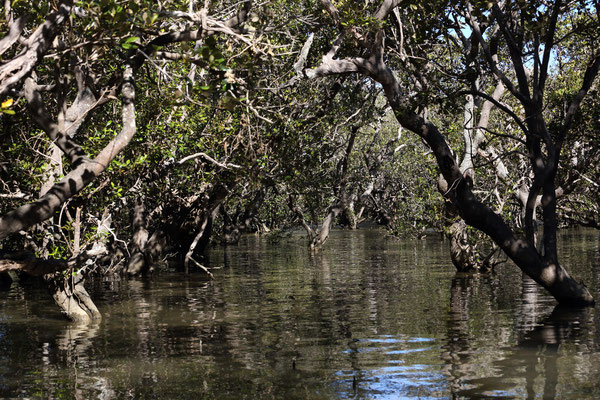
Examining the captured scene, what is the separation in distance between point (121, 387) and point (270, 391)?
6.45 feet

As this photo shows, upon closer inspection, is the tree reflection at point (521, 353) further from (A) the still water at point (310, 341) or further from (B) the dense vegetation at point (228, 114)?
(B) the dense vegetation at point (228, 114)

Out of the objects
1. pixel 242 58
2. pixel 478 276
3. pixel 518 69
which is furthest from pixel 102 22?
pixel 478 276

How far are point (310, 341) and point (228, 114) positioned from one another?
9210 mm

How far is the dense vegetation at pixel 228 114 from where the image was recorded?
29.6 ft

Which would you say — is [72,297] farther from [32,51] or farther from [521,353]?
[521,353]

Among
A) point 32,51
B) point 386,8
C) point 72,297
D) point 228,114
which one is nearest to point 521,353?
point 386,8

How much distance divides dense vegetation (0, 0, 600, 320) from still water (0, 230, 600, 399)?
4.64 feet

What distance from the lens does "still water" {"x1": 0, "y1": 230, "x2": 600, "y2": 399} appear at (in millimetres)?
9211

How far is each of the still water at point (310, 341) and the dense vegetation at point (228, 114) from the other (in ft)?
4.64

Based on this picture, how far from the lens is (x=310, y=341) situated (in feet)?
40.0

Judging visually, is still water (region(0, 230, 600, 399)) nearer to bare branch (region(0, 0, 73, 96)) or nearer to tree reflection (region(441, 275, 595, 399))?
tree reflection (region(441, 275, 595, 399))

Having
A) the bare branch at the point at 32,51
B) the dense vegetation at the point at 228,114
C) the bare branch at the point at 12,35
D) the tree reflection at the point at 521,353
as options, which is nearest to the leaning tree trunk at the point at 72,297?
the dense vegetation at the point at 228,114

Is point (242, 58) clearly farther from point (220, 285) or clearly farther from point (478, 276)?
point (478, 276)

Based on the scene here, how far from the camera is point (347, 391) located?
29.2ft
